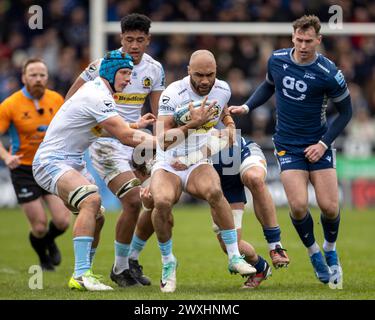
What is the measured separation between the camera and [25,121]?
39.3 ft

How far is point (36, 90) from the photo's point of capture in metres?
12.0

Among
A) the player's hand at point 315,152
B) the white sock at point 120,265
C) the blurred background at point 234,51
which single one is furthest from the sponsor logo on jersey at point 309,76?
the blurred background at point 234,51

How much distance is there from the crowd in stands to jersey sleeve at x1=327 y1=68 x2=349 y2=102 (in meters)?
10.4

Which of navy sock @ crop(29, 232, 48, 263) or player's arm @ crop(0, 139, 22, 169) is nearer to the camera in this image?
player's arm @ crop(0, 139, 22, 169)

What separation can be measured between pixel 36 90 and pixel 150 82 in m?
2.21

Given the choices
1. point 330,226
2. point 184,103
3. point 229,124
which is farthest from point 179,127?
point 330,226

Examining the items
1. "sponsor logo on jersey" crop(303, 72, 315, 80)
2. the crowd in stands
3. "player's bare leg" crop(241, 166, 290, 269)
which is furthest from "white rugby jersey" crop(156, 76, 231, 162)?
the crowd in stands

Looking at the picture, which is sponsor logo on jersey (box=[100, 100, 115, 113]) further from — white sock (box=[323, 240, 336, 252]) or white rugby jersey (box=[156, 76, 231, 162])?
white sock (box=[323, 240, 336, 252])

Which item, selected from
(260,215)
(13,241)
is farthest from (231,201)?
(13,241)

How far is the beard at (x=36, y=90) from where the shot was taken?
12.0 metres

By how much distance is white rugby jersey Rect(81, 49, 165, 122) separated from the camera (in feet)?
33.9

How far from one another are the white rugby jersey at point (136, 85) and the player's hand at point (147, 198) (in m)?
1.21

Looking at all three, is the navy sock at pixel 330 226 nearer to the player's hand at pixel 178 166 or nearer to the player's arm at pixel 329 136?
the player's arm at pixel 329 136

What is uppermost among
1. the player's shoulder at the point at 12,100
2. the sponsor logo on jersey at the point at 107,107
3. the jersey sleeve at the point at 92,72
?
the jersey sleeve at the point at 92,72
